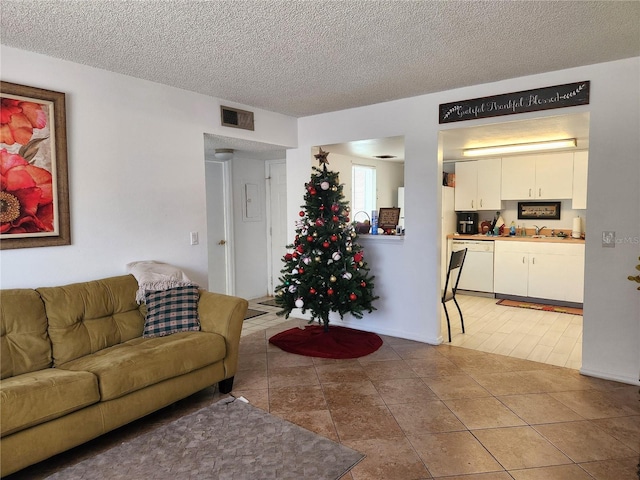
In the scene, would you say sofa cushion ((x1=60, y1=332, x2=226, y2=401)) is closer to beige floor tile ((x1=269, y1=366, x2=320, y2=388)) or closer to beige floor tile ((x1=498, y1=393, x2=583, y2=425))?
beige floor tile ((x1=269, y1=366, x2=320, y2=388))

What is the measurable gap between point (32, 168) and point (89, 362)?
1376mm

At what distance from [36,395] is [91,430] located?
383 mm

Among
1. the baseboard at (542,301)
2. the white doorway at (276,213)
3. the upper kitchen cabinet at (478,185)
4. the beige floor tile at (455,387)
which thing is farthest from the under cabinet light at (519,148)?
the beige floor tile at (455,387)

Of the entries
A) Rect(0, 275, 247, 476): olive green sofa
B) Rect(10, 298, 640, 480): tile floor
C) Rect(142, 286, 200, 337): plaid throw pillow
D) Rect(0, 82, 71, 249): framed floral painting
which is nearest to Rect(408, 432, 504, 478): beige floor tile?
Rect(10, 298, 640, 480): tile floor

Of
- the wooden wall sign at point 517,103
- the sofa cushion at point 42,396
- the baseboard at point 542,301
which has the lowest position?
the baseboard at point 542,301

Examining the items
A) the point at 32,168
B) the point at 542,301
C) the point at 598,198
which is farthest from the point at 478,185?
the point at 32,168

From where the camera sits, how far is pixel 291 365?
3.65m

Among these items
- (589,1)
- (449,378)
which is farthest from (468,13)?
(449,378)

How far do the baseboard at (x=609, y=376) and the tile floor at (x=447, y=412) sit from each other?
2.1 inches

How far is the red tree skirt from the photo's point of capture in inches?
154

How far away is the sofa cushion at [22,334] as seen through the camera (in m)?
2.38

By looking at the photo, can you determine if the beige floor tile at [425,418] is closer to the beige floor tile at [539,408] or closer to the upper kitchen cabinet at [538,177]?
the beige floor tile at [539,408]

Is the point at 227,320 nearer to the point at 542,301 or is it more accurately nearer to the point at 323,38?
the point at 323,38

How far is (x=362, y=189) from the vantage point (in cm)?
688
